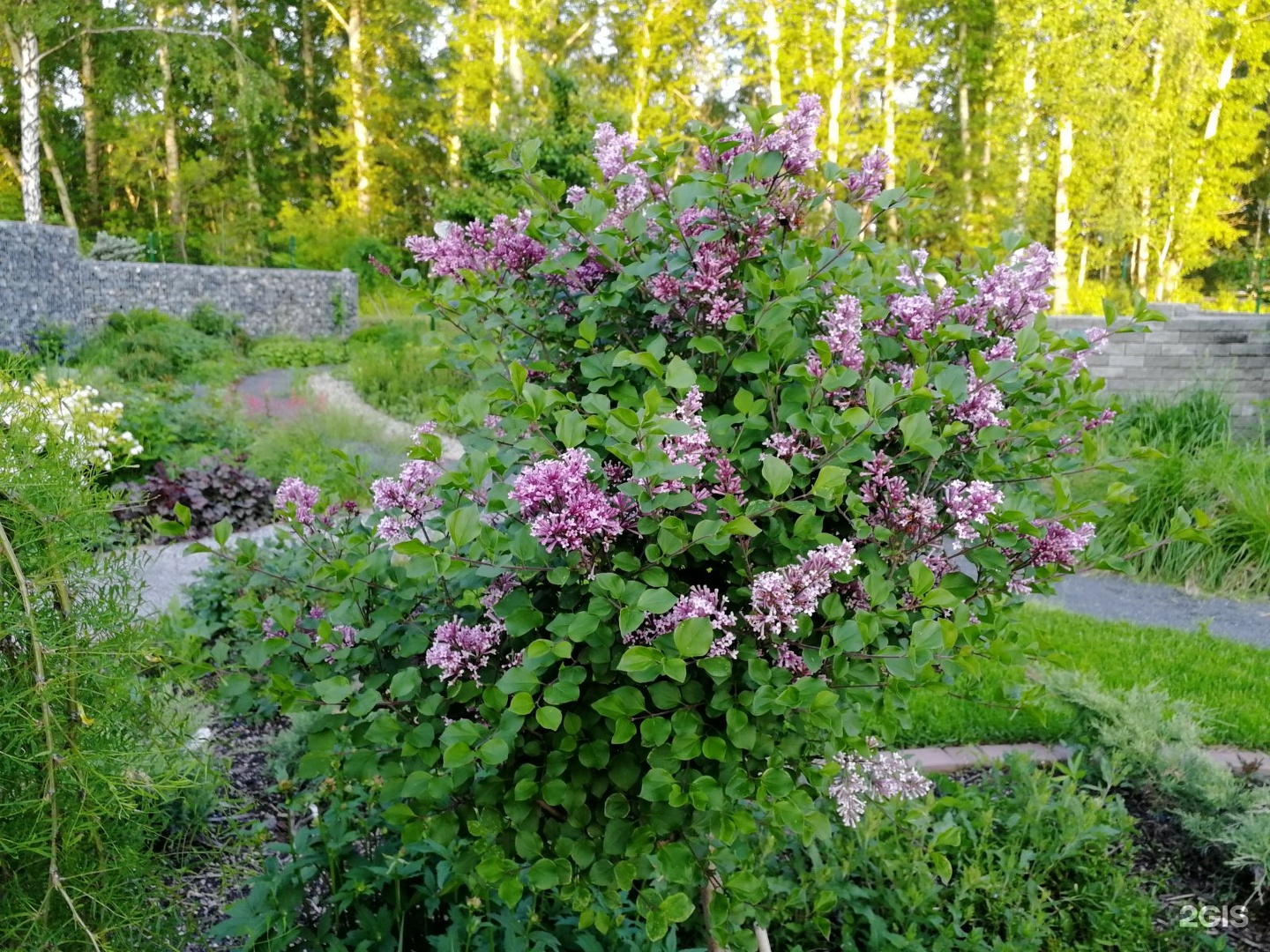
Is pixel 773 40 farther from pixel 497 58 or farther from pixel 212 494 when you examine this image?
pixel 212 494

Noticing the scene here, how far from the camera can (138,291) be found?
1530 cm

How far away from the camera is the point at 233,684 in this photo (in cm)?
152

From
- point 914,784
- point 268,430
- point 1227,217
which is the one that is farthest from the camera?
point 1227,217

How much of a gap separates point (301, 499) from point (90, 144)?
94.9 feet

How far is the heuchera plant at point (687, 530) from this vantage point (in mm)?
1272

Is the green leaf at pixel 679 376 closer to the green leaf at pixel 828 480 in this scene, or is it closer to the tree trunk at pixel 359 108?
the green leaf at pixel 828 480

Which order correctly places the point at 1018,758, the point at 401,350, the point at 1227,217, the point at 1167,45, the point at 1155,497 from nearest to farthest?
the point at 1018,758 < the point at 1155,497 < the point at 401,350 < the point at 1167,45 < the point at 1227,217

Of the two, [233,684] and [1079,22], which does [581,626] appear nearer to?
[233,684]

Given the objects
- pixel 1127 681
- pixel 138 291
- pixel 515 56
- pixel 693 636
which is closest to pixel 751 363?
pixel 693 636

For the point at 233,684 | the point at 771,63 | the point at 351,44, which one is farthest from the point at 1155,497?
the point at 351,44

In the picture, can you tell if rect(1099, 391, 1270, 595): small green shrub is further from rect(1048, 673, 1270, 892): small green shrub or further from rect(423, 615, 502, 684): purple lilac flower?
rect(423, 615, 502, 684): purple lilac flower

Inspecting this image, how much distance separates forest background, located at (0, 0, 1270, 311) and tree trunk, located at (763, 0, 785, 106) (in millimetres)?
64

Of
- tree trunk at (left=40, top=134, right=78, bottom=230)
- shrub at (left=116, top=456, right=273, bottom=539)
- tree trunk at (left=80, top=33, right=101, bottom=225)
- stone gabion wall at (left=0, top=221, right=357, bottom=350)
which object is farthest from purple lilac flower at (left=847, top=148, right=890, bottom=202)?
tree trunk at (left=80, top=33, right=101, bottom=225)

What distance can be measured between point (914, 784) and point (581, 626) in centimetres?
91
